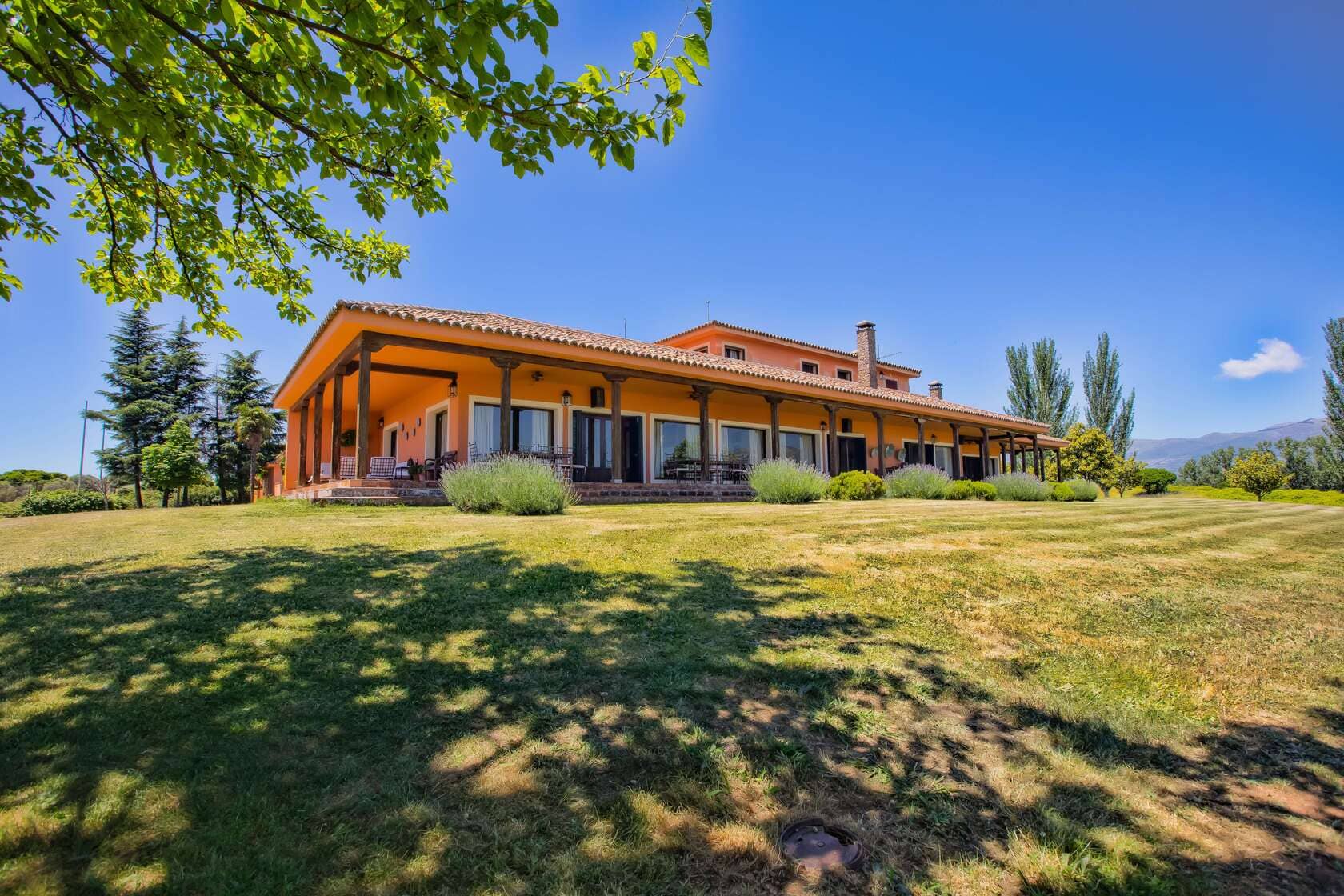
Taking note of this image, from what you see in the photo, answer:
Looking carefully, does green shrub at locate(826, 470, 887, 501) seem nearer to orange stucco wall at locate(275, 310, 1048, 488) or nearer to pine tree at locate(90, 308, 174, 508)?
orange stucco wall at locate(275, 310, 1048, 488)

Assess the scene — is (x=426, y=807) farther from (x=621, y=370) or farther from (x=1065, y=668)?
(x=621, y=370)

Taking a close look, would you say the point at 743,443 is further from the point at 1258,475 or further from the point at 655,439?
the point at 1258,475

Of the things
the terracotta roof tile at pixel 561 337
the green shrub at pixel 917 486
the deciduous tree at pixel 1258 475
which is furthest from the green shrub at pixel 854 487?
the deciduous tree at pixel 1258 475

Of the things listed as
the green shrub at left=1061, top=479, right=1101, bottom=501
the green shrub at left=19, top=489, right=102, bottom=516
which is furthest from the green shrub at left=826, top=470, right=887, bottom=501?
the green shrub at left=19, top=489, right=102, bottom=516

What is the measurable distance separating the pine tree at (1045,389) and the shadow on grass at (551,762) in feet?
133

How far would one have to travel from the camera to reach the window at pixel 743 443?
1831 cm

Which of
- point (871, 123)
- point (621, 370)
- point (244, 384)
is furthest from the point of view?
point (244, 384)

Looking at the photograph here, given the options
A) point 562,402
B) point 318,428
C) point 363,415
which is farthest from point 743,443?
point 318,428

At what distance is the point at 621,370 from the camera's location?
13656 millimetres

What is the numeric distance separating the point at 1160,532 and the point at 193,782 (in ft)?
28.2

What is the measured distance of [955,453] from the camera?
24.4m

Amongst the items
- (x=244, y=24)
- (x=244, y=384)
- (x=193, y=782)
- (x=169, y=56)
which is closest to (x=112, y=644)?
(x=193, y=782)

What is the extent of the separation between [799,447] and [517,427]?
33.8ft

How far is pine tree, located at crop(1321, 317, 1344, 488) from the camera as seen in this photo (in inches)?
1224
